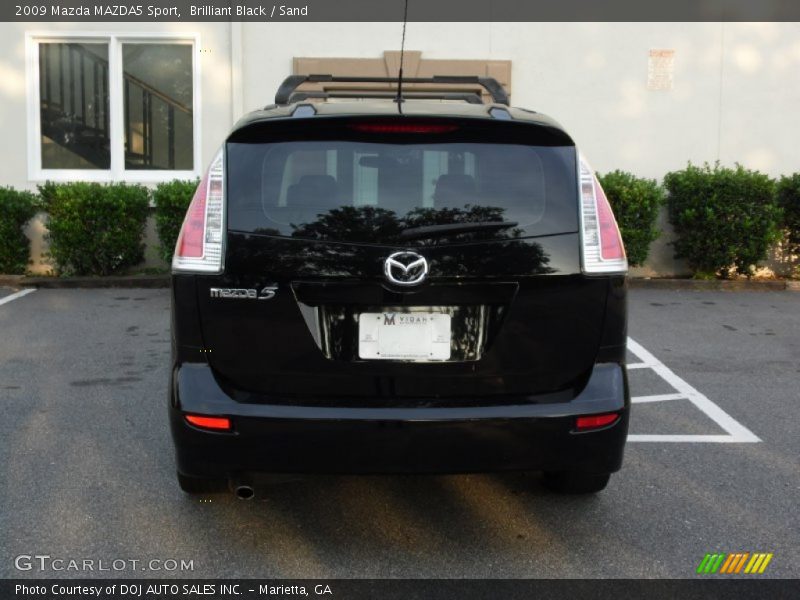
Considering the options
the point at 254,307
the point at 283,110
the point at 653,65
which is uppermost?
the point at 653,65

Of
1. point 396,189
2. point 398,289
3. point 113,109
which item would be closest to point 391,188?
point 396,189

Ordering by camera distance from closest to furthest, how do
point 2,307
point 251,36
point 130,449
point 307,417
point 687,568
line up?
point 307,417, point 687,568, point 130,449, point 2,307, point 251,36

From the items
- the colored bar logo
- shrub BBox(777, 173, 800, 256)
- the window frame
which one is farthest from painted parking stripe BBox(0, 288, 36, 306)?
shrub BBox(777, 173, 800, 256)

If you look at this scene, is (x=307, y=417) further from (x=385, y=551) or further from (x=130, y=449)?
(x=130, y=449)

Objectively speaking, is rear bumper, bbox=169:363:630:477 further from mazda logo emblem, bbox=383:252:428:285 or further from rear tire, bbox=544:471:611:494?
rear tire, bbox=544:471:611:494

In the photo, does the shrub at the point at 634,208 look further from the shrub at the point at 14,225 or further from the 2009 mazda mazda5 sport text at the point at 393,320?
the 2009 mazda mazda5 sport text at the point at 393,320

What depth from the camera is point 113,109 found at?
1113 cm

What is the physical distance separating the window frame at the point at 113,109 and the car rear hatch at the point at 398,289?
813 centimetres

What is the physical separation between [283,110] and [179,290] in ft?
2.76

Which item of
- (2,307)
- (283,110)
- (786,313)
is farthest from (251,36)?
(283,110)

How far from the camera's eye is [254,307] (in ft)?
10.4

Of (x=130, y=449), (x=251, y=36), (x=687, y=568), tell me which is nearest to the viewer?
(x=687, y=568)

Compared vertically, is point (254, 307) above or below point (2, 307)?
above

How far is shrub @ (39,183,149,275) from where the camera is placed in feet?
33.2
